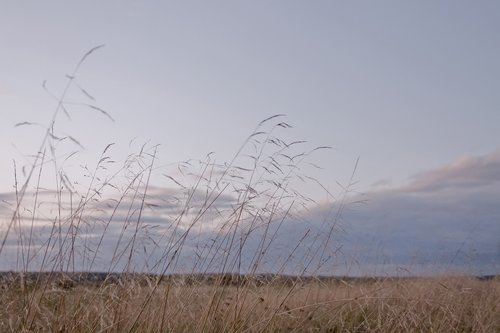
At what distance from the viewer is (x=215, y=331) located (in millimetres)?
4434

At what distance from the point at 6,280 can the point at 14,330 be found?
259 cm

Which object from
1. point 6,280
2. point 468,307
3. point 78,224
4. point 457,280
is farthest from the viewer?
point 457,280

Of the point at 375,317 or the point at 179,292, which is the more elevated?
the point at 179,292

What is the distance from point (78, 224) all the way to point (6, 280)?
6.93 feet

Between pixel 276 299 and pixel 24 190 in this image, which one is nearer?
pixel 24 190

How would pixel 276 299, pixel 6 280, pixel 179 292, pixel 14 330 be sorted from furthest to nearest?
pixel 6 280 → pixel 276 299 → pixel 179 292 → pixel 14 330

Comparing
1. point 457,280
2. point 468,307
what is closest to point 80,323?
point 468,307

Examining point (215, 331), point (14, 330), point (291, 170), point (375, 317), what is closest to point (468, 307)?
point (375, 317)

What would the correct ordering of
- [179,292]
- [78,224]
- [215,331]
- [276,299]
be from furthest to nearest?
[276,299] < [179,292] < [78,224] < [215,331]

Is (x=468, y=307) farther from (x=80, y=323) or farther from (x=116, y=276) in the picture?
(x=80, y=323)

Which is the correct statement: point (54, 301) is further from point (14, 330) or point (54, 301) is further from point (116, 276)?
point (14, 330)

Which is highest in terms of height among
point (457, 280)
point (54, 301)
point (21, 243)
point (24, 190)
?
point (24, 190)

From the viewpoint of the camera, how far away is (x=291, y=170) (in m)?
5.34

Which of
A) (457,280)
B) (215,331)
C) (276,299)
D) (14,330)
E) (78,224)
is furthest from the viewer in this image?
(457,280)
